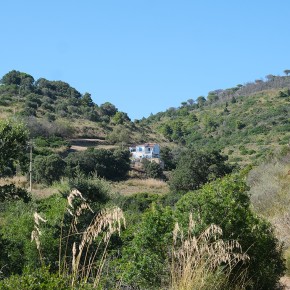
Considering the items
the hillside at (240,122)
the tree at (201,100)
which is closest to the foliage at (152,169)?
the hillside at (240,122)

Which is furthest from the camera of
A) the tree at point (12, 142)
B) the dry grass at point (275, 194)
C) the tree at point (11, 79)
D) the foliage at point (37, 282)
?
the tree at point (11, 79)

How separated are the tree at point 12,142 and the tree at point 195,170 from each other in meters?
27.0

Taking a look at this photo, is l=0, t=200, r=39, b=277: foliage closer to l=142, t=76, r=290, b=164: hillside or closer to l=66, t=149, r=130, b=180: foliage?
l=66, t=149, r=130, b=180: foliage

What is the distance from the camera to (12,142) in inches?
647

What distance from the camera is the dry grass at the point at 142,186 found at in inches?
1810

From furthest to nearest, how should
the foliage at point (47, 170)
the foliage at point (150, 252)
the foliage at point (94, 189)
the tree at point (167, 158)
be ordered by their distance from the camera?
the tree at point (167, 158), the foliage at point (47, 170), the foliage at point (94, 189), the foliage at point (150, 252)

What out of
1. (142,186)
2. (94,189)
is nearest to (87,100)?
(142,186)

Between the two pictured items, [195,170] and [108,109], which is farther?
[108,109]

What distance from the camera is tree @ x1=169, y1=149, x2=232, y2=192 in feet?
141

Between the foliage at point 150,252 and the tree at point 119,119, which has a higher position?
the tree at point 119,119

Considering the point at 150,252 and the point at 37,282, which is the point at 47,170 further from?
the point at 37,282

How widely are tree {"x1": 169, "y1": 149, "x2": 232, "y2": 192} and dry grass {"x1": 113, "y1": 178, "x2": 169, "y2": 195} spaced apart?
2374 millimetres

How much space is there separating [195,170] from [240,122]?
37203 millimetres

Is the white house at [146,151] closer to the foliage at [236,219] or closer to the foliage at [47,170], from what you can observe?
the foliage at [47,170]
